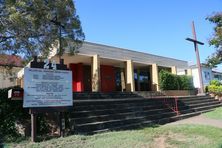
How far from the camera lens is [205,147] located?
6965 millimetres

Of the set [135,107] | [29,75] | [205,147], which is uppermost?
→ [29,75]

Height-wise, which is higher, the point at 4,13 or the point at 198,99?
the point at 4,13

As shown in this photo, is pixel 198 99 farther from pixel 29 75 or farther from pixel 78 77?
pixel 29 75

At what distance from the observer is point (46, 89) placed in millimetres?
8602

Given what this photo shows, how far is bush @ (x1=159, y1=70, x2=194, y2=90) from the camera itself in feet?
79.0


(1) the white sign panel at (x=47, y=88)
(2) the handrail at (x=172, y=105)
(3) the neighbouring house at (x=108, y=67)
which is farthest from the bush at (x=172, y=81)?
(1) the white sign panel at (x=47, y=88)

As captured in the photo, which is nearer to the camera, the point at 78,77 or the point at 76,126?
the point at 76,126

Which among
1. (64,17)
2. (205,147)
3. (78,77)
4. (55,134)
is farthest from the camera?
(78,77)

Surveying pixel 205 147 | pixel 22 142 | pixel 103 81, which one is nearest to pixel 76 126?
pixel 22 142

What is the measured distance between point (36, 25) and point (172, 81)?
53.8ft

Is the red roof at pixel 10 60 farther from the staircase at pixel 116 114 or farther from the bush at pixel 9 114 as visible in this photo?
the bush at pixel 9 114

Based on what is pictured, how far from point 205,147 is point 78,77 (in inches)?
623

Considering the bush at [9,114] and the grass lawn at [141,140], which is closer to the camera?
the grass lawn at [141,140]

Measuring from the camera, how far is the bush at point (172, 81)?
24.1 metres
